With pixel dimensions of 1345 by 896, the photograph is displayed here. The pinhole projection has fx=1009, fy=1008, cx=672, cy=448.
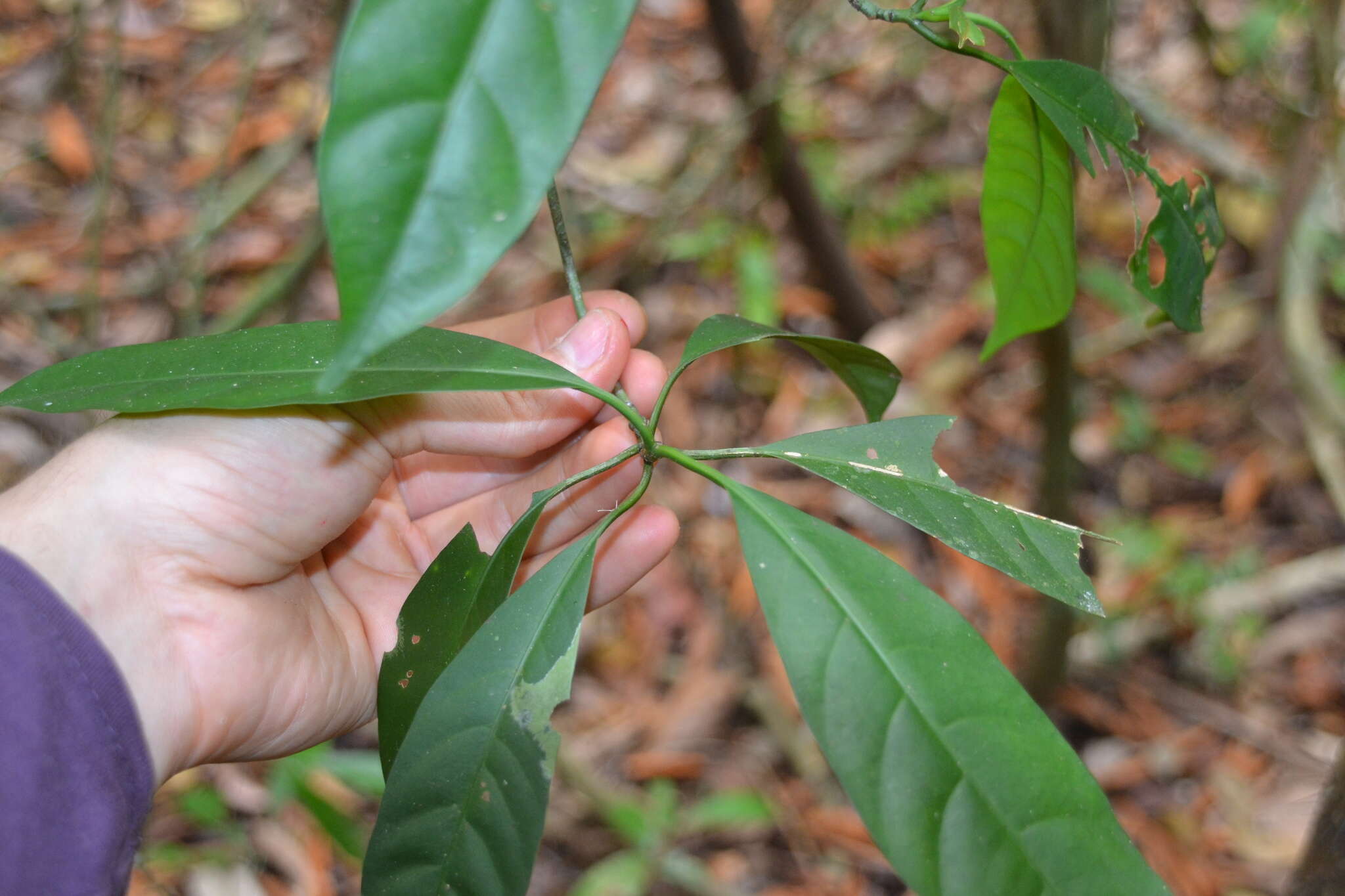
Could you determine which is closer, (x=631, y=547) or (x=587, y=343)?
(x=587, y=343)

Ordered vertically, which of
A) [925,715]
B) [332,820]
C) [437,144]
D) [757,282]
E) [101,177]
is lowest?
[332,820]

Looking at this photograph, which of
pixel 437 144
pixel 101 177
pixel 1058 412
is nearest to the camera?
pixel 437 144

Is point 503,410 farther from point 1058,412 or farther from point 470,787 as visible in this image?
point 1058,412

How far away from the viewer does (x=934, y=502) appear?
2.50ft

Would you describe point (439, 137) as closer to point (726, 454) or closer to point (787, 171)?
point (726, 454)

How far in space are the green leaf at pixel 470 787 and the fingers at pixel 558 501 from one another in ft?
0.91

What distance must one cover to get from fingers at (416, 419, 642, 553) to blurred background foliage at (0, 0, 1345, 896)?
1.75 ft

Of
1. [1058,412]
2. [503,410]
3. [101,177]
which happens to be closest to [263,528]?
[503,410]

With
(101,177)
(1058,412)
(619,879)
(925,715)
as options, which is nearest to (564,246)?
(925,715)

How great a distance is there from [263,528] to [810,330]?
1.81 meters

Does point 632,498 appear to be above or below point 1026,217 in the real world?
below

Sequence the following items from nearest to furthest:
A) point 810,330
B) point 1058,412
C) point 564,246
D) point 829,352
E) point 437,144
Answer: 1. point 437,144
2. point 564,246
3. point 829,352
4. point 1058,412
5. point 810,330

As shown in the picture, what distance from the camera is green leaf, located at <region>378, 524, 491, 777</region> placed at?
841mm

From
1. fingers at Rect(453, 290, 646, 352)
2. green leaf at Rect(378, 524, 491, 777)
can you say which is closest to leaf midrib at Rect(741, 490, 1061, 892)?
green leaf at Rect(378, 524, 491, 777)
